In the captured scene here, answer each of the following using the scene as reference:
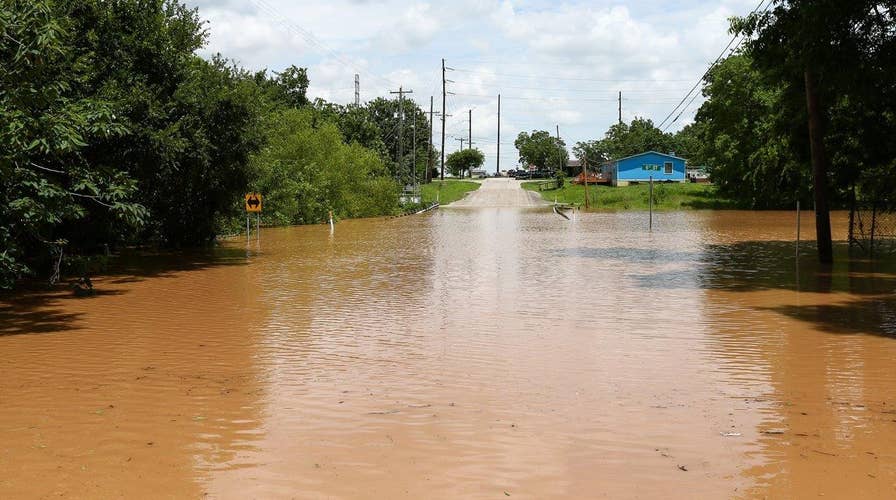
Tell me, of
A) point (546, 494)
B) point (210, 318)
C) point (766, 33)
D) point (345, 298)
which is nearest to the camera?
point (546, 494)

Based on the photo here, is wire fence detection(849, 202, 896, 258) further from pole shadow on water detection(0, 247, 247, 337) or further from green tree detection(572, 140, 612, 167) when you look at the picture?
green tree detection(572, 140, 612, 167)

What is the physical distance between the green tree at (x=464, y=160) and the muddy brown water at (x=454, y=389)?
172 metres

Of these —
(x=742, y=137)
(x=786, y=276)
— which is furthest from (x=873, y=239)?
(x=742, y=137)

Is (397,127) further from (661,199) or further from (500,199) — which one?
(661,199)

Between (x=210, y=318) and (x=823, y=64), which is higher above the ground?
(x=823, y=64)

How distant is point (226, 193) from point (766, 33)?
1887 centimetres

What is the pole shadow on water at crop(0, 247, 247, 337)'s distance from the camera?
50.6 feet

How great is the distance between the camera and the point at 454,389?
33.6 ft

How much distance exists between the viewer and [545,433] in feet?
27.3

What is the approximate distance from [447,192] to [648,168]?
26278 mm

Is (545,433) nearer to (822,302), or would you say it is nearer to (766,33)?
(822,302)

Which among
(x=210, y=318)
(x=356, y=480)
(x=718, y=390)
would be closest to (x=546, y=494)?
(x=356, y=480)

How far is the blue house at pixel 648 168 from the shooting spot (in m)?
110

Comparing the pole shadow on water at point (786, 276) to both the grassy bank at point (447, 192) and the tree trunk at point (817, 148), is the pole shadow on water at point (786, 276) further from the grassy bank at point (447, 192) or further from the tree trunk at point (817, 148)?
the grassy bank at point (447, 192)
